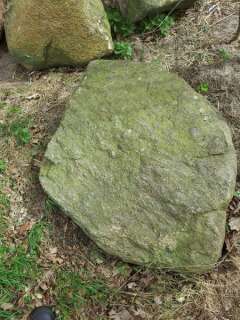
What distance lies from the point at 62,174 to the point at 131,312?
1.19 m

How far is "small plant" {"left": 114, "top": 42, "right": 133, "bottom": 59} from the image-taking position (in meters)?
4.12

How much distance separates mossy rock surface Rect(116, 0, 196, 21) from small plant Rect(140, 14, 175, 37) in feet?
0.33

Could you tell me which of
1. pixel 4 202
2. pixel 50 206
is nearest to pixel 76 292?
pixel 50 206

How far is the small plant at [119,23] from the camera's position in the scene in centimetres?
424

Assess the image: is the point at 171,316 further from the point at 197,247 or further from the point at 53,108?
the point at 53,108

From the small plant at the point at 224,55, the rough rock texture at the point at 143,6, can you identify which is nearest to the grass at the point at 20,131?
the rough rock texture at the point at 143,6

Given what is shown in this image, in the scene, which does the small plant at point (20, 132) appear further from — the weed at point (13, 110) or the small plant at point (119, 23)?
the small plant at point (119, 23)

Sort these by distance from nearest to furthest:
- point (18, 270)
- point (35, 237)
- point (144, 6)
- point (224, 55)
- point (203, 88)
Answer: point (18, 270)
point (35, 237)
point (203, 88)
point (224, 55)
point (144, 6)

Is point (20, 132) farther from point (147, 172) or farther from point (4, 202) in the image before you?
point (147, 172)

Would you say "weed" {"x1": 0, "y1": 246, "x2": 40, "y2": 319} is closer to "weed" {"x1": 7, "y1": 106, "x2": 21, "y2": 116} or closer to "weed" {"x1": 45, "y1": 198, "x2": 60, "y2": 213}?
"weed" {"x1": 45, "y1": 198, "x2": 60, "y2": 213}

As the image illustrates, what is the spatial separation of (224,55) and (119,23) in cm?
117

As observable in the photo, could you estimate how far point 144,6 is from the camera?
4039 mm

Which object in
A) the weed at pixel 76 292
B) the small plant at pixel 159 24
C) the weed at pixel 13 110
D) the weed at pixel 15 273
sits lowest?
the weed at pixel 76 292

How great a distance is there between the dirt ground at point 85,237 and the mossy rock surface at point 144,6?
0.79 feet
